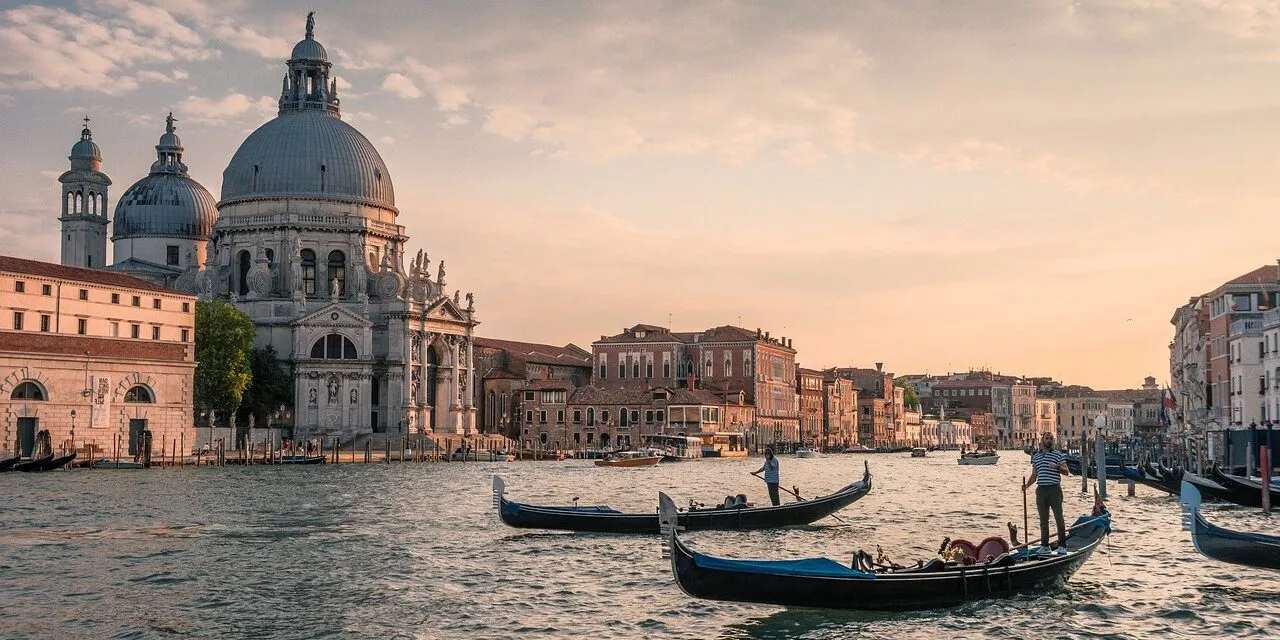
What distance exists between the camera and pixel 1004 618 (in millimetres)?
15680

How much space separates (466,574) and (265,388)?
5404 centimetres

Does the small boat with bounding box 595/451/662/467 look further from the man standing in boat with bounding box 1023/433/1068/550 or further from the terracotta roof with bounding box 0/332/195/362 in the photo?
the man standing in boat with bounding box 1023/433/1068/550

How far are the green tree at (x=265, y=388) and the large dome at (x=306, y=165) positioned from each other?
36.8 feet

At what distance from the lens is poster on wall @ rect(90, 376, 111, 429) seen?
50.6 meters

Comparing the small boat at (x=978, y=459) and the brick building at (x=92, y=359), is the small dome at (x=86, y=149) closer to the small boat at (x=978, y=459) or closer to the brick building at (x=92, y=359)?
the brick building at (x=92, y=359)

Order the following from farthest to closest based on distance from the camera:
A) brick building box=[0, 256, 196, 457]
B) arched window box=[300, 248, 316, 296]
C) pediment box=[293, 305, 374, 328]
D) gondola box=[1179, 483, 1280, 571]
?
arched window box=[300, 248, 316, 296] → pediment box=[293, 305, 374, 328] → brick building box=[0, 256, 196, 457] → gondola box=[1179, 483, 1280, 571]

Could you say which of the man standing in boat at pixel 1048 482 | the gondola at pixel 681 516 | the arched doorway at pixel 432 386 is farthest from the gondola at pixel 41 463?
the man standing in boat at pixel 1048 482

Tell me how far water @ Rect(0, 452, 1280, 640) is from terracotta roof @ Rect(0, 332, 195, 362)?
41.8ft

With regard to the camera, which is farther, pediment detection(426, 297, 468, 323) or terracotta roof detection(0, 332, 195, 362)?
pediment detection(426, 297, 468, 323)

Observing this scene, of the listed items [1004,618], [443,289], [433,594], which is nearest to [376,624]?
[433,594]

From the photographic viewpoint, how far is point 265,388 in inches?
2803

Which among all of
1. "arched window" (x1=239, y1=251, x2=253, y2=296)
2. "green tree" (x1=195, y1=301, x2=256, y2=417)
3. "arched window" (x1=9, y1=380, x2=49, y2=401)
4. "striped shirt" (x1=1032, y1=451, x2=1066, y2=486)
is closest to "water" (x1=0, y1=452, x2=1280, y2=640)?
"striped shirt" (x1=1032, y1=451, x2=1066, y2=486)

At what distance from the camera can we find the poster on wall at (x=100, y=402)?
50.6 m

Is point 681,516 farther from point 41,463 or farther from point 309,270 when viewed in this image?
point 309,270
